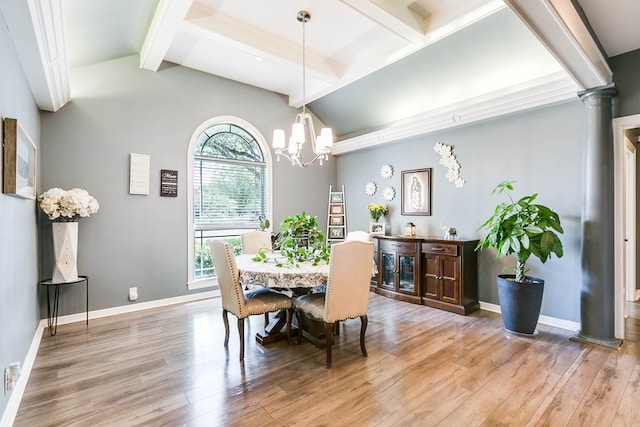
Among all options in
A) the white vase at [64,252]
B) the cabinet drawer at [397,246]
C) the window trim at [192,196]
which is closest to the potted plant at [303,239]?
the cabinet drawer at [397,246]

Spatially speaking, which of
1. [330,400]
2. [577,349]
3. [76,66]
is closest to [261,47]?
[76,66]

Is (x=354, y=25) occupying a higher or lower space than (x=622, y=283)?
higher

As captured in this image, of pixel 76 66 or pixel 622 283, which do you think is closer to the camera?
pixel 622 283

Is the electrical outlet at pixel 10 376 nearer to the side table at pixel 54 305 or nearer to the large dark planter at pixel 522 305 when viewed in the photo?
the side table at pixel 54 305

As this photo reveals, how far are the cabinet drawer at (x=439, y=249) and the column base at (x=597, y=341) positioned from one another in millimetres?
1333

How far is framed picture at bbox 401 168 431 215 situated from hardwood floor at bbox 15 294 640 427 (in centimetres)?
185

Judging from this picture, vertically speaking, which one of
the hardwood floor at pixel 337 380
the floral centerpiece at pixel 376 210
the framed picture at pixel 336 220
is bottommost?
the hardwood floor at pixel 337 380

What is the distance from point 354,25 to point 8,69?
9.65ft

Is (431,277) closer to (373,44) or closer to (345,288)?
(345,288)

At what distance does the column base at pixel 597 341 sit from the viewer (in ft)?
9.20

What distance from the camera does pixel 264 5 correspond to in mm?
3012

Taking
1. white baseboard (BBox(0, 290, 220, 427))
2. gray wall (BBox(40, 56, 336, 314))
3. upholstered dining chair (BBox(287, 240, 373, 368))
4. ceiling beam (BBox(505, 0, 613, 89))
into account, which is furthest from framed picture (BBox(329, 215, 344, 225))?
ceiling beam (BBox(505, 0, 613, 89))

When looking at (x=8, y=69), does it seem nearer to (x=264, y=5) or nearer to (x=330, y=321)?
(x=264, y=5)

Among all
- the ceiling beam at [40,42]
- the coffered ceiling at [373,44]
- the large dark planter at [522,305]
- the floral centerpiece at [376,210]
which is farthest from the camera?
the floral centerpiece at [376,210]
